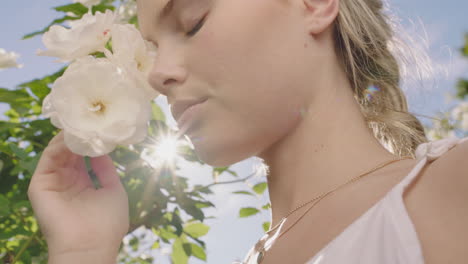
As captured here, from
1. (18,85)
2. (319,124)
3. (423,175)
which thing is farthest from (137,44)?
(18,85)

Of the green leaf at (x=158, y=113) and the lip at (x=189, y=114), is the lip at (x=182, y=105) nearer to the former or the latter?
the lip at (x=189, y=114)

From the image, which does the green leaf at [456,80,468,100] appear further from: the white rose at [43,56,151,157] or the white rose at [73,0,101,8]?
the white rose at [43,56,151,157]

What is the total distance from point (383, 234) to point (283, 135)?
0.38 m

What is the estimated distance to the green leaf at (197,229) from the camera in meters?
2.34

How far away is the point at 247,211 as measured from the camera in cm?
245

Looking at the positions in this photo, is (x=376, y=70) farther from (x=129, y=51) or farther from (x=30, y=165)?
(x=30, y=165)

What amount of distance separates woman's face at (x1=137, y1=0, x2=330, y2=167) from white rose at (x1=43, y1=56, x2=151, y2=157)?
0.30ft

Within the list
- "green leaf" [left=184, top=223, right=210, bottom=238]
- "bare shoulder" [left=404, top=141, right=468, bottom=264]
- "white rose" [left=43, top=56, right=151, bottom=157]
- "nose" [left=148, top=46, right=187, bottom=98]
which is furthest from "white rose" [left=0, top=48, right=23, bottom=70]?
"bare shoulder" [left=404, top=141, right=468, bottom=264]

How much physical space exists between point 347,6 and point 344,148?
0.43 meters

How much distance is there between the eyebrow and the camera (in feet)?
4.46

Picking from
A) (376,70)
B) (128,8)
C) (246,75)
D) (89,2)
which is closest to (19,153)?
(89,2)

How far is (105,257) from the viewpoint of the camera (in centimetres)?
142

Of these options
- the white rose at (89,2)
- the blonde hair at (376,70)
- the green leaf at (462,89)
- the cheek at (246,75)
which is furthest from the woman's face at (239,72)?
the green leaf at (462,89)

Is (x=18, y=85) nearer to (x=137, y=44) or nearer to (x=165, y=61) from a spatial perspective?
(x=137, y=44)
